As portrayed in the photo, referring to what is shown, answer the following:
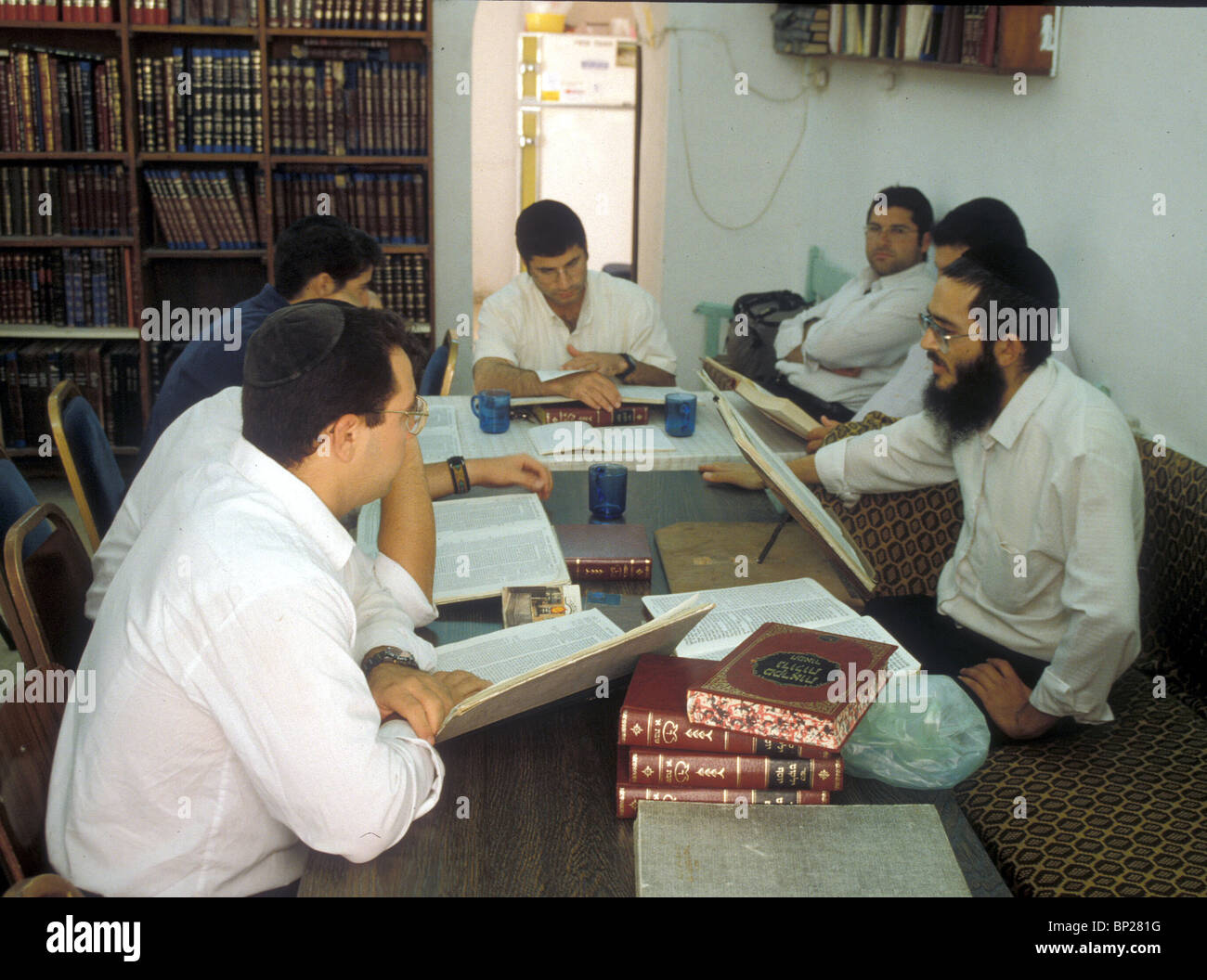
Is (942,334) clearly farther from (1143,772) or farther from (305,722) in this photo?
(305,722)

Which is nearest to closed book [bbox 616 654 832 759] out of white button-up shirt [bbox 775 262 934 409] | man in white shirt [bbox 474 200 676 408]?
man in white shirt [bbox 474 200 676 408]

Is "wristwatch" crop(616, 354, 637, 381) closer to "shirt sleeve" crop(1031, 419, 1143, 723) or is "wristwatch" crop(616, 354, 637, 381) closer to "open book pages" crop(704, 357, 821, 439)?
"open book pages" crop(704, 357, 821, 439)

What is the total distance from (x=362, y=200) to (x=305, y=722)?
12.7 feet

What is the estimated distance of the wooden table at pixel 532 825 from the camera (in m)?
1.14

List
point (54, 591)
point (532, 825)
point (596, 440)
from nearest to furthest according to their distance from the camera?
1. point (532, 825)
2. point (54, 591)
3. point (596, 440)

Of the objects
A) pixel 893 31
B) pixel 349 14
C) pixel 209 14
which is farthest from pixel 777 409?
pixel 209 14

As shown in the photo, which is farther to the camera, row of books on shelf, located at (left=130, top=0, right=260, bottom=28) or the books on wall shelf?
row of books on shelf, located at (left=130, top=0, right=260, bottom=28)

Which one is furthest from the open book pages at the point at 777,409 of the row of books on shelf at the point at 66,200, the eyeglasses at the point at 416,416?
the row of books on shelf at the point at 66,200

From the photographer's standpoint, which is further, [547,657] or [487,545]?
[487,545]

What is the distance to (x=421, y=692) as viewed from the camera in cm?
131

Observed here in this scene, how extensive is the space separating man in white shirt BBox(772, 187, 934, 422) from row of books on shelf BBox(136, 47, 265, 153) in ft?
7.98

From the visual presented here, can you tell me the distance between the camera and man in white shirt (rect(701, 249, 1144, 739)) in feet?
6.37
